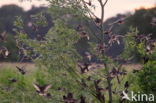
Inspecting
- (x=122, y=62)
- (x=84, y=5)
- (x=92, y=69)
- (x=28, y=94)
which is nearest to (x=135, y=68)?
(x=122, y=62)

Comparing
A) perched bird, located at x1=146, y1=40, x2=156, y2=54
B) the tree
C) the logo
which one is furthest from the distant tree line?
the logo

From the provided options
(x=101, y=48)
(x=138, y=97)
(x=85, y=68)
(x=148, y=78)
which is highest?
(x=101, y=48)

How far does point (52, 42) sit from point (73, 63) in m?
0.45

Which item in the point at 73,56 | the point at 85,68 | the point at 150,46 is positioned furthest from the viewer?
the point at 73,56

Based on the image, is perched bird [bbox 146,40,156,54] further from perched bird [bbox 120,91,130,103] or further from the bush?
perched bird [bbox 120,91,130,103]

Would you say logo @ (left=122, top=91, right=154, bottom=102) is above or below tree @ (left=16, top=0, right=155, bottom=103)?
below

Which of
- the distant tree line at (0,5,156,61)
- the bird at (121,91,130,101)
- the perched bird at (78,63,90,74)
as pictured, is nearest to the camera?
the perched bird at (78,63,90,74)

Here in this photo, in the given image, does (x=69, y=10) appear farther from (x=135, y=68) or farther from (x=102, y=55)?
(x=135, y=68)

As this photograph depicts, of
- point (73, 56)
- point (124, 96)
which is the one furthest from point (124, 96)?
point (73, 56)

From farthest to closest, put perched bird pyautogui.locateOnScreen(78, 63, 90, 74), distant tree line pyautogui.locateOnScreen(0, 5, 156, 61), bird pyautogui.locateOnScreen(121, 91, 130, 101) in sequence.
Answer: distant tree line pyautogui.locateOnScreen(0, 5, 156, 61)
bird pyautogui.locateOnScreen(121, 91, 130, 101)
perched bird pyautogui.locateOnScreen(78, 63, 90, 74)

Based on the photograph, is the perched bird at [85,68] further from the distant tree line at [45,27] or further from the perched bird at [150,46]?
the distant tree line at [45,27]

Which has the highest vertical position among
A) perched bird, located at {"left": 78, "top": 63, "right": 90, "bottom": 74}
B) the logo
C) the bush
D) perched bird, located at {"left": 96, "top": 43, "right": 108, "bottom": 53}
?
perched bird, located at {"left": 96, "top": 43, "right": 108, "bottom": 53}

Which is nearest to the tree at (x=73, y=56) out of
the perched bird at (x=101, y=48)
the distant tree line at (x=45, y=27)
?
the perched bird at (x=101, y=48)

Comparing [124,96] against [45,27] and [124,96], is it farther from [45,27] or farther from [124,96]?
[45,27]
